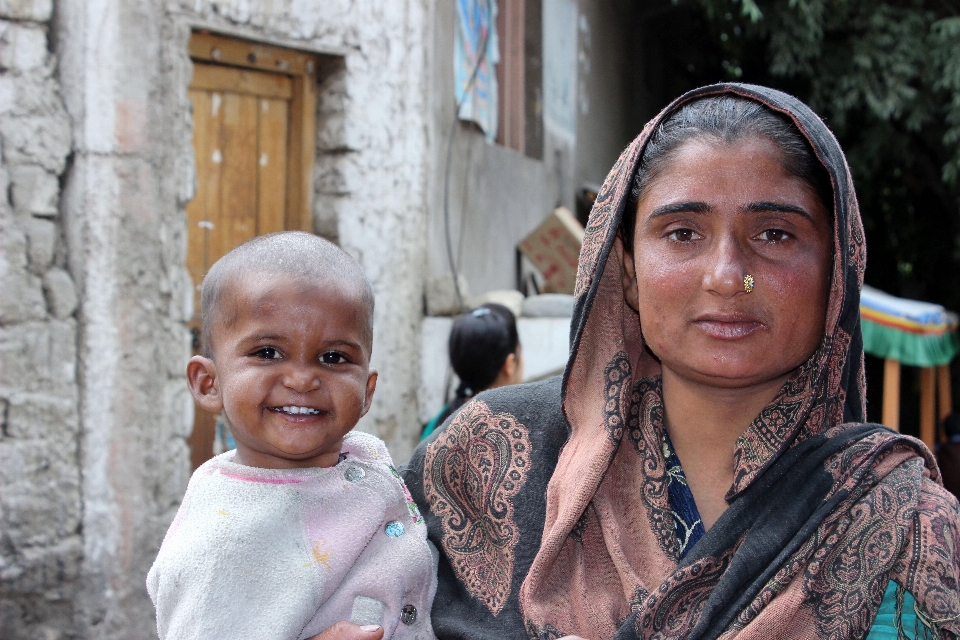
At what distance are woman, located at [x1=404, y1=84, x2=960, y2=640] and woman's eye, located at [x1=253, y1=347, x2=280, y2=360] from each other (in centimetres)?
46

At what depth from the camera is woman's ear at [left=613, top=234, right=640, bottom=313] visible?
6.15 ft

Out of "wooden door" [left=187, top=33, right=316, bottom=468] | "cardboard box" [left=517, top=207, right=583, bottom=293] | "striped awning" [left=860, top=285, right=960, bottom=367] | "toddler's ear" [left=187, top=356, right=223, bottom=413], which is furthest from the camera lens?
"cardboard box" [left=517, top=207, right=583, bottom=293]

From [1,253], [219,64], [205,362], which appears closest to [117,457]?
[1,253]

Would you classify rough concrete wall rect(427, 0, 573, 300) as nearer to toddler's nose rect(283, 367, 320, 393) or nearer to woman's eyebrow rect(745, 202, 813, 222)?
toddler's nose rect(283, 367, 320, 393)

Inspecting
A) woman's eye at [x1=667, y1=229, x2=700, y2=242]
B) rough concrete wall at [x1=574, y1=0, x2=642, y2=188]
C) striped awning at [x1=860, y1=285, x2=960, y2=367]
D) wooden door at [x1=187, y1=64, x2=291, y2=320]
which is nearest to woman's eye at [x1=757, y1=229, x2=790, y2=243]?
woman's eye at [x1=667, y1=229, x2=700, y2=242]

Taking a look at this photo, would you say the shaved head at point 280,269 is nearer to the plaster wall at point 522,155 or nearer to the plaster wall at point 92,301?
the plaster wall at point 92,301

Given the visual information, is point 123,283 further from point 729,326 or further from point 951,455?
point 951,455

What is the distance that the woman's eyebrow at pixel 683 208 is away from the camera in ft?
5.25

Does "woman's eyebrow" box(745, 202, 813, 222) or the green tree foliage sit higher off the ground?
the green tree foliage

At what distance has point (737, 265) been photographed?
1551 millimetres

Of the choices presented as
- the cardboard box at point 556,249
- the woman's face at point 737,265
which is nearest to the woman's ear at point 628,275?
the woman's face at point 737,265

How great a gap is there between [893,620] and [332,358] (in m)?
1.02

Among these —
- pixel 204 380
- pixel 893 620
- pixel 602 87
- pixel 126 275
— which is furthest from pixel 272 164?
pixel 602 87

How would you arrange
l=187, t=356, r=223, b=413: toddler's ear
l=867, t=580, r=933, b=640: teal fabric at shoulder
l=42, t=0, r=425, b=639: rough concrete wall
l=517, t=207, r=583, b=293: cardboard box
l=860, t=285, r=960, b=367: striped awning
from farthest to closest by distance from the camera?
l=517, t=207, r=583, b=293: cardboard box → l=860, t=285, r=960, b=367: striped awning → l=42, t=0, r=425, b=639: rough concrete wall → l=187, t=356, r=223, b=413: toddler's ear → l=867, t=580, r=933, b=640: teal fabric at shoulder
